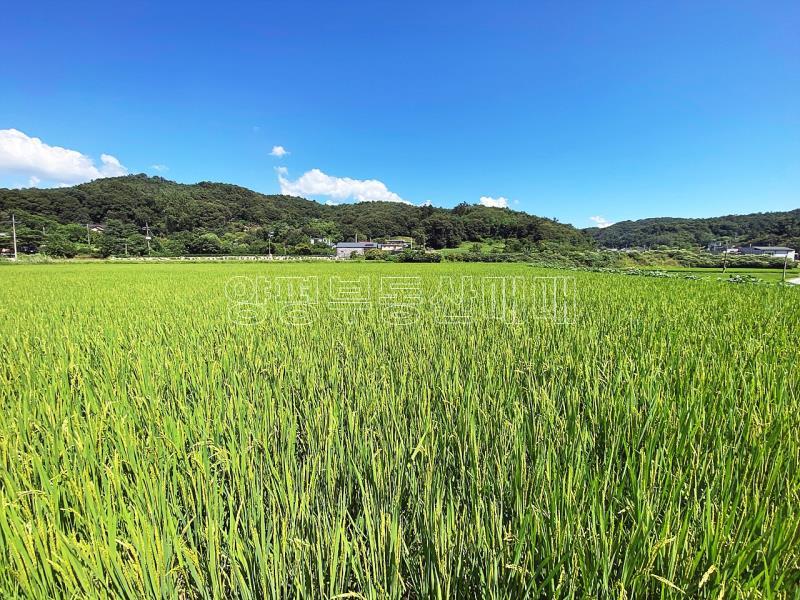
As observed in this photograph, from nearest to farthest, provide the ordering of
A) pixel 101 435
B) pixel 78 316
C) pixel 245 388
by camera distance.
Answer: pixel 101 435, pixel 245 388, pixel 78 316

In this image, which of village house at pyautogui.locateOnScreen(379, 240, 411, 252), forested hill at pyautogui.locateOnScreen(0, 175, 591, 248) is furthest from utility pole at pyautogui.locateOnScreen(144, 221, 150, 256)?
village house at pyautogui.locateOnScreen(379, 240, 411, 252)

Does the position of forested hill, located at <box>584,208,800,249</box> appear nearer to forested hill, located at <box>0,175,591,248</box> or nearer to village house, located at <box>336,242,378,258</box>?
forested hill, located at <box>0,175,591,248</box>

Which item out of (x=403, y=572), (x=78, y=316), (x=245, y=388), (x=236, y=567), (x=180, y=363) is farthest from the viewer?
(x=78, y=316)

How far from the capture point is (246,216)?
75000 millimetres

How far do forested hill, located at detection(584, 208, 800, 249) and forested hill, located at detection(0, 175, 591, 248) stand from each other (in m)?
17.6

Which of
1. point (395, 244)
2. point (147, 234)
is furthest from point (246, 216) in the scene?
point (395, 244)

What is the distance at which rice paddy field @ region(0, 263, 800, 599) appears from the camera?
881 millimetres

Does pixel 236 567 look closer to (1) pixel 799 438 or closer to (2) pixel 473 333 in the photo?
(1) pixel 799 438

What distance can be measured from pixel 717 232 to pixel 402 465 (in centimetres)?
8188

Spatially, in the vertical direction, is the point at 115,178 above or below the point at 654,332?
above

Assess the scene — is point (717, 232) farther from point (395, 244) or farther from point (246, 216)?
point (246, 216)

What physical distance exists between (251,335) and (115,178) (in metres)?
104

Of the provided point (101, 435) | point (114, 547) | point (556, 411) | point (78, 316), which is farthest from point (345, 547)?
point (78, 316)

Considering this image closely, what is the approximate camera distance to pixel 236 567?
84cm
